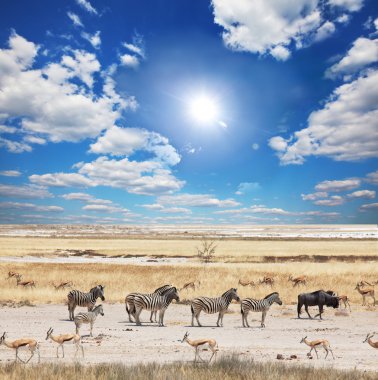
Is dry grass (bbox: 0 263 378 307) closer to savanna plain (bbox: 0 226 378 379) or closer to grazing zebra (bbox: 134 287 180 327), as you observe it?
savanna plain (bbox: 0 226 378 379)

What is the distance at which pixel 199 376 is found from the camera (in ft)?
33.4

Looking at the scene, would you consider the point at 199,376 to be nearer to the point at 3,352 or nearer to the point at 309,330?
the point at 3,352

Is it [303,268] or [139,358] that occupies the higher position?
[303,268]

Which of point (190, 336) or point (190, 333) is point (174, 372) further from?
point (190, 333)

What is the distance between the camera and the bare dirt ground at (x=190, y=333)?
1268 cm

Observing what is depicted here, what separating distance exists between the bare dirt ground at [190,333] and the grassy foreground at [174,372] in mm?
1032

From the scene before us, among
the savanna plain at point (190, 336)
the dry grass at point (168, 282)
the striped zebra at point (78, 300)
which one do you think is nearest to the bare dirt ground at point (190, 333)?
the savanna plain at point (190, 336)

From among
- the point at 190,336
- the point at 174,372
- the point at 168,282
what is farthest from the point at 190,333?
the point at 168,282

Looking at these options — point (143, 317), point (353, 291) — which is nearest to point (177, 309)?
point (143, 317)

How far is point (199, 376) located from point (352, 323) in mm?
12022

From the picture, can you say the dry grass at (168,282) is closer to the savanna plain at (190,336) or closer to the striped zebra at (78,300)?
the savanna plain at (190,336)

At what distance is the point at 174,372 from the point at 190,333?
6615 mm

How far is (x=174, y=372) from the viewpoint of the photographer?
1019 cm

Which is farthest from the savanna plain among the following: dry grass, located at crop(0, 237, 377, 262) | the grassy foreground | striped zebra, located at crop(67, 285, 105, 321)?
dry grass, located at crop(0, 237, 377, 262)
